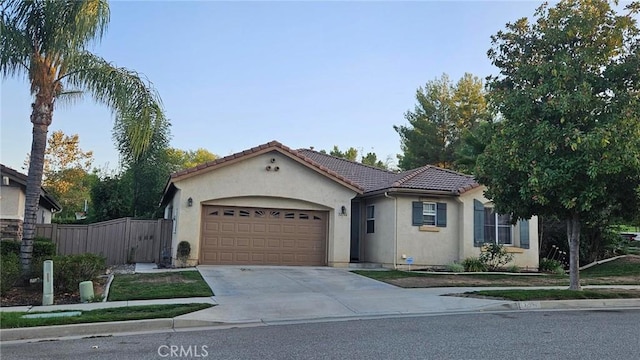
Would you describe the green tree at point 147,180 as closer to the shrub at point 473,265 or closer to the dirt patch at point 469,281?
the shrub at point 473,265

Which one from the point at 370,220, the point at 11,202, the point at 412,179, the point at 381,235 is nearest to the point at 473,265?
the point at 381,235

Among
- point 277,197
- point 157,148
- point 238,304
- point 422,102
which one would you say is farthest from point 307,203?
point 422,102

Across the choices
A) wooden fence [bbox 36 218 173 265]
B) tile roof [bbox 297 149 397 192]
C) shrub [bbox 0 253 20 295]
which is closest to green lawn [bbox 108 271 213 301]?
shrub [bbox 0 253 20 295]

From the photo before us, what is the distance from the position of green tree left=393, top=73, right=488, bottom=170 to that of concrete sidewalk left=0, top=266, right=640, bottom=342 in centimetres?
2398

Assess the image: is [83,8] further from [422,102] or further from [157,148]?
[422,102]

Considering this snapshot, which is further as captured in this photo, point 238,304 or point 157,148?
point 157,148

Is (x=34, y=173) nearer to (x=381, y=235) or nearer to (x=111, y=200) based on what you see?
(x=381, y=235)

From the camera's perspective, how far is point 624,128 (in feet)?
36.9

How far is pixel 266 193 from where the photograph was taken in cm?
1833

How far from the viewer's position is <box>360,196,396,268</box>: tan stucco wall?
19.0m

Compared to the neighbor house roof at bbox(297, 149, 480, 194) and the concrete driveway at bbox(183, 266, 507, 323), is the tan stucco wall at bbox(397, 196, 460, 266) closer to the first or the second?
the neighbor house roof at bbox(297, 149, 480, 194)

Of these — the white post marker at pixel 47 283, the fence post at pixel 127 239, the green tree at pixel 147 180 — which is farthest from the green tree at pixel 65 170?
the white post marker at pixel 47 283

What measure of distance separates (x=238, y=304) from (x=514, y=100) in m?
8.16

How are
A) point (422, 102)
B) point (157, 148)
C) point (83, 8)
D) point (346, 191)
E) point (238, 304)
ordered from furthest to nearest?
point (422, 102) < point (157, 148) < point (346, 191) < point (83, 8) < point (238, 304)
